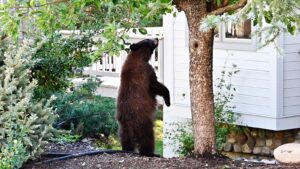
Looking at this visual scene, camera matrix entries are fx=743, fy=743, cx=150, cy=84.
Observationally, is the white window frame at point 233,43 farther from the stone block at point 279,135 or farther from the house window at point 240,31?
the stone block at point 279,135

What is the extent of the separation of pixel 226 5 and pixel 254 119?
4.65m

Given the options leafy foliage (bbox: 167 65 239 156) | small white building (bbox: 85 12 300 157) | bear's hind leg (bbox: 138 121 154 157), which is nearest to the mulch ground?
bear's hind leg (bbox: 138 121 154 157)

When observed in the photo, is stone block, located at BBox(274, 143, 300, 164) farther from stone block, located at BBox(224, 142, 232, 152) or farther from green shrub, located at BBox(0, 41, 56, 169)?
stone block, located at BBox(224, 142, 232, 152)

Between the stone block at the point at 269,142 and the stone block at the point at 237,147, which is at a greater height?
the stone block at the point at 269,142

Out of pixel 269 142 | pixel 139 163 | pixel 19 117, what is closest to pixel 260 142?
pixel 269 142

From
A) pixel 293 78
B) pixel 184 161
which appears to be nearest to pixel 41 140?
pixel 184 161

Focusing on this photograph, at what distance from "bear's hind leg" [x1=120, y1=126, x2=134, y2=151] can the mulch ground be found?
0.28 m

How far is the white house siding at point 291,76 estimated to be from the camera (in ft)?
37.2

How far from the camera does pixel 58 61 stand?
412 inches

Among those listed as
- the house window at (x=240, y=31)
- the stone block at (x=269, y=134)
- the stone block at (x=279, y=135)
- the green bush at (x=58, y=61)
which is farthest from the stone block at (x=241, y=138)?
the green bush at (x=58, y=61)

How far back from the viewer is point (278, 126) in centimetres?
1151

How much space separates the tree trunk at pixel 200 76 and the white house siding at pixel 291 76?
12.9 feet

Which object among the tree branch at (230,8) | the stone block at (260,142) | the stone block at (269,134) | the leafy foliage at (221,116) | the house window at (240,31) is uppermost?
the tree branch at (230,8)

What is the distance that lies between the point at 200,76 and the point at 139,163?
1106 millimetres
